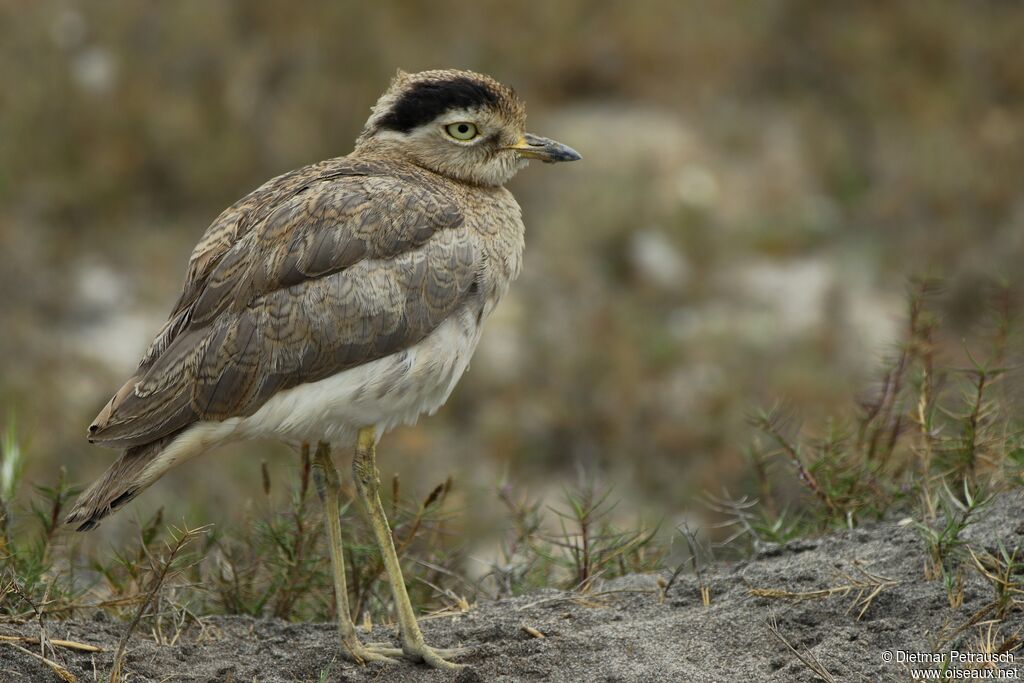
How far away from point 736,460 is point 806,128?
4.82 m

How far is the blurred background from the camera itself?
31.3 ft

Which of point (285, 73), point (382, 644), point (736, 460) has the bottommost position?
point (736, 460)

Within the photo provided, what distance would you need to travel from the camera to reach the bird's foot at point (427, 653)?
14.3 ft

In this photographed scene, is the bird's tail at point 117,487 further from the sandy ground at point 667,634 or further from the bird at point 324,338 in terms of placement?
the sandy ground at point 667,634

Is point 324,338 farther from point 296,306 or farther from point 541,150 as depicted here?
point 541,150

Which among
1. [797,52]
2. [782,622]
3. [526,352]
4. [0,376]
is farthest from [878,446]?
[797,52]

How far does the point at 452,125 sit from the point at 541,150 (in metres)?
0.41

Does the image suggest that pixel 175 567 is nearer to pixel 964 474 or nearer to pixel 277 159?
pixel 964 474

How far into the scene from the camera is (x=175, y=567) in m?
4.47

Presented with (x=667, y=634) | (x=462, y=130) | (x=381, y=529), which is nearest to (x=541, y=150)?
(x=462, y=130)

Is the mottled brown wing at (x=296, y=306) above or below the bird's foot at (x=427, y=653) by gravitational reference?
above

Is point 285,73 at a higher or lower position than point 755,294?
higher

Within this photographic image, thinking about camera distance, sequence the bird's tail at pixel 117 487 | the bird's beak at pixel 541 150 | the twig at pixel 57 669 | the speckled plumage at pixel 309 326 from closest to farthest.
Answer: the twig at pixel 57 669 < the bird's tail at pixel 117 487 < the speckled plumage at pixel 309 326 < the bird's beak at pixel 541 150

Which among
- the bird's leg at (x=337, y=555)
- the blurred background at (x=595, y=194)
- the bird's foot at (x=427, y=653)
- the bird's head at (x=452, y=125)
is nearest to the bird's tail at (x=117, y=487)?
the bird's leg at (x=337, y=555)
